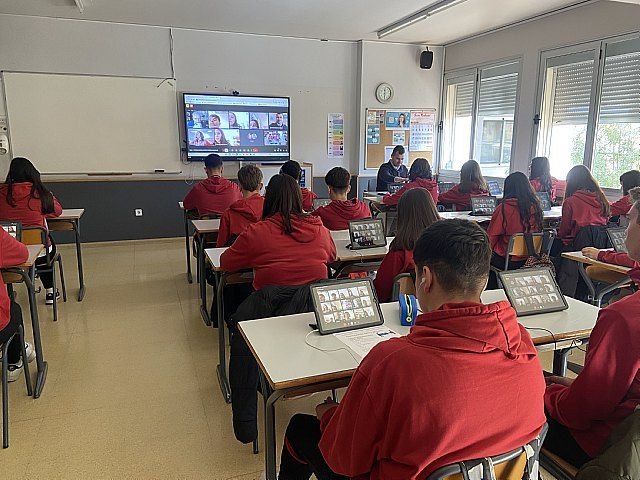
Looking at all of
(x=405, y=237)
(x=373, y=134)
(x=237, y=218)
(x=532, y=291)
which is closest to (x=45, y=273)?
(x=237, y=218)

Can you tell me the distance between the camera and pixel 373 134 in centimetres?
774

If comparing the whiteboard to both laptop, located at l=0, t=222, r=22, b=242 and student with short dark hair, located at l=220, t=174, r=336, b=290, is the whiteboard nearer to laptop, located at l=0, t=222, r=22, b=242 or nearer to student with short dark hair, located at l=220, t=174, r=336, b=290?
laptop, located at l=0, t=222, r=22, b=242

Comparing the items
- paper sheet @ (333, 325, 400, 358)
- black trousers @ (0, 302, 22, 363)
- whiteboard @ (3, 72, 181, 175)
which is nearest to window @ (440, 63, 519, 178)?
whiteboard @ (3, 72, 181, 175)

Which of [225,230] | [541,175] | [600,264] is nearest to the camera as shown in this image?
[600,264]

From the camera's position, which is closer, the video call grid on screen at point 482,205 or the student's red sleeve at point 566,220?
the student's red sleeve at point 566,220

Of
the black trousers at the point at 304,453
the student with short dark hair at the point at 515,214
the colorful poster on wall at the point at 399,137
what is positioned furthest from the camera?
the colorful poster on wall at the point at 399,137

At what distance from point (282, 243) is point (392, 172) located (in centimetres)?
517

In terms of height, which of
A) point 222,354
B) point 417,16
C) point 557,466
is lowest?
point 222,354

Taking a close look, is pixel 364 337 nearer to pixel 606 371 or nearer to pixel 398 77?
pixel 606 371

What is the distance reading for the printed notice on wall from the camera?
7547mm

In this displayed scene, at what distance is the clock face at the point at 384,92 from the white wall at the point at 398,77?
6 cm

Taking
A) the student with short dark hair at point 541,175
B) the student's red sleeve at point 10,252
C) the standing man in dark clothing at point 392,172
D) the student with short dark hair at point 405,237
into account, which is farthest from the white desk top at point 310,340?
the standing man in dark clothing at point 392,172

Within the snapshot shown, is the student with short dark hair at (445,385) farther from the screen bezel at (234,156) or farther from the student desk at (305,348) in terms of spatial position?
the screen bezel at (234,156)

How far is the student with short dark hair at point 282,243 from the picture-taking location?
244 cm
